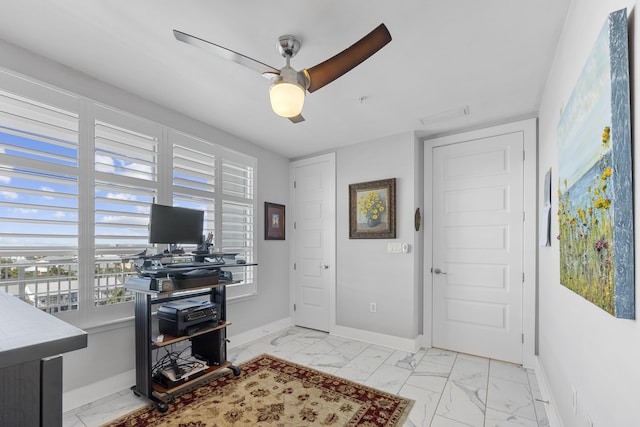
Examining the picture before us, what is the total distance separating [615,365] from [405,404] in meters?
1.65

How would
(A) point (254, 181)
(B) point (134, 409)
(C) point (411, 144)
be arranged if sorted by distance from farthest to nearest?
(A) point (254, 181) → (C) point (411, 144) → (B) point (134, 409)

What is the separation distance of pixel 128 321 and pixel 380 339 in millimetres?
2621

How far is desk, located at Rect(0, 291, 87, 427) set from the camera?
1.61 feet

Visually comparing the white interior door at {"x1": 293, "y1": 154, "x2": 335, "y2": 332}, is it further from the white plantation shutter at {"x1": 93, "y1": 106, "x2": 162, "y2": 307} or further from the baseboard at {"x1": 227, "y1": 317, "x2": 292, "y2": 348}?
the white plantation shutter at {"x1": 93, "y1": 106, "x2": 162, "y2": 307}

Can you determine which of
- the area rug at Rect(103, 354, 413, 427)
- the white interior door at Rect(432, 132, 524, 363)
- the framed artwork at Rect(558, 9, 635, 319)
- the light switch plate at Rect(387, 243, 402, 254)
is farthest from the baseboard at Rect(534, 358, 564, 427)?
the light switch plate at Rect(387, 243, 402, 254)

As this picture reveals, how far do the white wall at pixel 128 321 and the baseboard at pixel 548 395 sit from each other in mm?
2940

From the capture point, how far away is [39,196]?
7.08 ft

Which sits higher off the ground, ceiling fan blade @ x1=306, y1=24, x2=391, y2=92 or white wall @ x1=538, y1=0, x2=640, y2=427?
ceiling fan blade @ x1=306, y1=24, x2=391, y2=92

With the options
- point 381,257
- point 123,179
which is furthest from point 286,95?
point 381,257

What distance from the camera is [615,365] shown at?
108 cm

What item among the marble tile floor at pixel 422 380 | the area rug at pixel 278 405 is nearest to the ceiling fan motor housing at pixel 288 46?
the area rug at pixel 278 405

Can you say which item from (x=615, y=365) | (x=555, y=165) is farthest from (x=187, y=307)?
(x=555, y=165)

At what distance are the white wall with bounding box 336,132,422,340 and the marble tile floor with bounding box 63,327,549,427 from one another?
33 centimetres

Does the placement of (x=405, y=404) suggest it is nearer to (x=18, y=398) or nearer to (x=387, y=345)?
(x=387, y=345)
